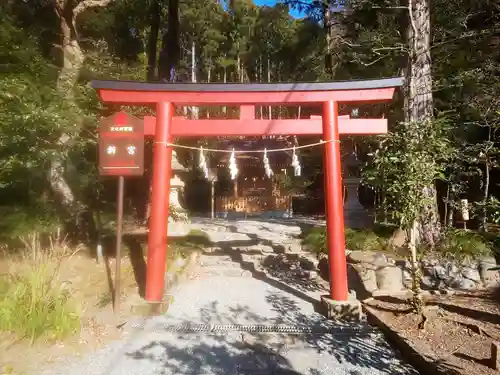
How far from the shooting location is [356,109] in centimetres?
1278

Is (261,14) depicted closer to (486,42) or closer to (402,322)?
(486,42)

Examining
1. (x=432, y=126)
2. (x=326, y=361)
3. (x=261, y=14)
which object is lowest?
(x=326, y=361)

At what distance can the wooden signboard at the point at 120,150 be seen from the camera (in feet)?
16.3

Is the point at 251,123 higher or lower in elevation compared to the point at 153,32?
lower

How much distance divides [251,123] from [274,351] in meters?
3.33

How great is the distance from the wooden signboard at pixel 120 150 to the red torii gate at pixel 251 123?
32 cm

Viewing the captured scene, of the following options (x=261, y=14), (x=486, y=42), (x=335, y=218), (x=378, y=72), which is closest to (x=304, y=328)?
(x=335, y=218)

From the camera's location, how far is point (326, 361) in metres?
3.83

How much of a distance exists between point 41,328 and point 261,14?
26.9 metres

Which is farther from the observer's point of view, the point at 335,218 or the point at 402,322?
the point at 335,218

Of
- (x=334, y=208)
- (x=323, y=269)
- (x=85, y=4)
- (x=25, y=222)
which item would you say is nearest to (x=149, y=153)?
(x=25, y=222)

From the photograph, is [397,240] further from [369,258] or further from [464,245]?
[369,258]

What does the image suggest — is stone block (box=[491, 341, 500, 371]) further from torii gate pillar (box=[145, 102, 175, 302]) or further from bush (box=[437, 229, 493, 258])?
torii gate pillar (box=[145, 102, 175, 302])

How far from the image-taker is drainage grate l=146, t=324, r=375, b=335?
14.9 feet
